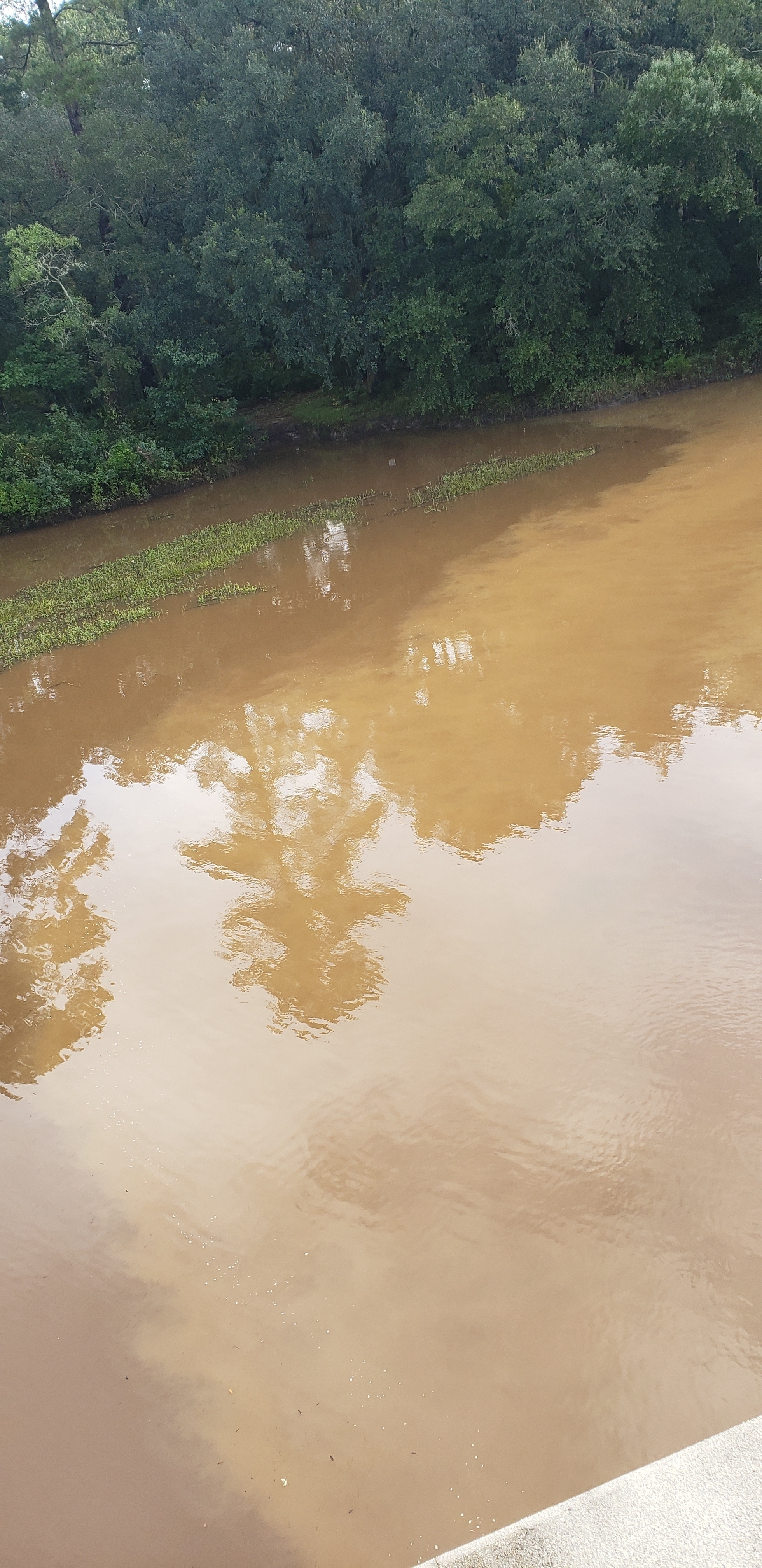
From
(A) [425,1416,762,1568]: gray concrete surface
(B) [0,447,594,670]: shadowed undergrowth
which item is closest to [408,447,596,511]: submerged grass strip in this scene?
(B) [0,447,594,670]: shadowed undergrowth

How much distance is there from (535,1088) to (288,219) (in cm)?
1926

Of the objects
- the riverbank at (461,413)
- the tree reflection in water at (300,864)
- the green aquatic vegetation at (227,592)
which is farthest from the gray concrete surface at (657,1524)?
the riverbank at (461,413)

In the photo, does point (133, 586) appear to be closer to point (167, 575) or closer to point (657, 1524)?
point (167, 575)

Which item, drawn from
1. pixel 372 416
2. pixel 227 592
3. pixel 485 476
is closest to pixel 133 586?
pixel 227 592

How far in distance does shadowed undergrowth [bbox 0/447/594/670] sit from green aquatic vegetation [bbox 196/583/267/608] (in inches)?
0.7

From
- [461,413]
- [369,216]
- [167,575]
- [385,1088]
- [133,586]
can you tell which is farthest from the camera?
[461,413]

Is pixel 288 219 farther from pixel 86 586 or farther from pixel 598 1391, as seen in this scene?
pixel 598 1391

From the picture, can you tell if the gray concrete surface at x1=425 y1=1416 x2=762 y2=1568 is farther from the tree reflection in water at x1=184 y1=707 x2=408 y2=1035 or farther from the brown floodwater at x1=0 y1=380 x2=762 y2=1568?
the tree reflection in water at x1=184 y1=707 x2=408 y2=1035

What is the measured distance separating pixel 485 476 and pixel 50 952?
1208 centimetres

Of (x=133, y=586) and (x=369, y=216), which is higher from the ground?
(x=369, y=216)

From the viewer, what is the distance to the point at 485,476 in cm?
1614

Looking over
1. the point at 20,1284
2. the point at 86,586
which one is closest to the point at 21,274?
the point at 86,586

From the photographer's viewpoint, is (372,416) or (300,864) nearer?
(300,864)

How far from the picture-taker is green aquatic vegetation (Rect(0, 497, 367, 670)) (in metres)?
12.8
